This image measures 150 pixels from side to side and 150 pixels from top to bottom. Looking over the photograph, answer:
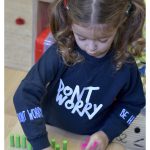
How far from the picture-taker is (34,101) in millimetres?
811

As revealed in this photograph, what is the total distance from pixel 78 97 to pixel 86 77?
5 centimetres

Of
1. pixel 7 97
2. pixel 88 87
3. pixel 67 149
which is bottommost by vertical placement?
pixel 7 97

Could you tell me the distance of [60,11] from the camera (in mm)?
832

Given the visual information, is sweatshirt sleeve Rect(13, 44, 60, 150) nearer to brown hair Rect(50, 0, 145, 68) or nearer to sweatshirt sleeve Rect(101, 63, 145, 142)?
brown hair Rect(50, 0, 145, 68)

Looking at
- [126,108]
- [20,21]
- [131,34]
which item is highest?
[131,34]

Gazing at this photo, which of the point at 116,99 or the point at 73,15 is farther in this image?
the point at 116,99

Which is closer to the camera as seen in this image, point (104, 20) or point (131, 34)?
point (104, 20)

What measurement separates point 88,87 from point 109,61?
72 millimetres

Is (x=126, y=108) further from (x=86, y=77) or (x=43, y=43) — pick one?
(x=43, y=43)

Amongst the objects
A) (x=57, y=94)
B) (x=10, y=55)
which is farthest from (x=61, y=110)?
(x=10, y=55)

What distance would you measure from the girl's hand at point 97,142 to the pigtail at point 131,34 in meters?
0.16

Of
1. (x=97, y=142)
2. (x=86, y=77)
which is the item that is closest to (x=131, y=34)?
(x=86, y=77)

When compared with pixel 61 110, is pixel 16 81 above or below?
below

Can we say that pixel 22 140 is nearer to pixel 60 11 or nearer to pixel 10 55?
pixel 60 11
